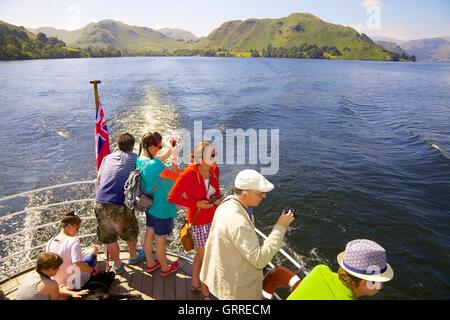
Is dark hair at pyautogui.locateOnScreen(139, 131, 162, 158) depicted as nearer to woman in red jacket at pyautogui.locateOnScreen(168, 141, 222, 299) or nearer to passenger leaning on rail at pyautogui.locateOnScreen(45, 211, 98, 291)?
woman in red jacket at pyautogui.locateOnScreen(168, 141, 222, 299)

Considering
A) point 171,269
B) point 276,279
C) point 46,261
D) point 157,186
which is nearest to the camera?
point 46,261

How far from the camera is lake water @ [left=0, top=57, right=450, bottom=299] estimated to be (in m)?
10.9

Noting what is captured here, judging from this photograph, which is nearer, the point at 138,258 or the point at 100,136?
the point at 138,258

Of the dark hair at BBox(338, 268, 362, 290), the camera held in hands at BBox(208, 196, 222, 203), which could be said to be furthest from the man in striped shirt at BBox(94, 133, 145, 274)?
the dark hair at BBox(338, 268, 362, 290)

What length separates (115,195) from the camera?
464cm

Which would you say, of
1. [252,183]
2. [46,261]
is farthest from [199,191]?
[46,261]

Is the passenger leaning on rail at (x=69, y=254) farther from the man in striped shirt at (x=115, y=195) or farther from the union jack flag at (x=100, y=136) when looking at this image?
the union jack flag at (x=100, y=136)

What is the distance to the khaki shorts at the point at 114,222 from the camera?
472 cm

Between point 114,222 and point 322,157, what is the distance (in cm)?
1581

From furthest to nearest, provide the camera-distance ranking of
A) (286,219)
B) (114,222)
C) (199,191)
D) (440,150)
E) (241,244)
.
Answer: (440,150) → (114,222) → (199,191) → (286,219) → (241,244)

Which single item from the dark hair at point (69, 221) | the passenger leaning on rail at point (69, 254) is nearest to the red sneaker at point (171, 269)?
the passenger leaning on rail at point (69, 254)

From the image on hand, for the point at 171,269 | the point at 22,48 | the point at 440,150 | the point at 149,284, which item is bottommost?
the point at 440,150

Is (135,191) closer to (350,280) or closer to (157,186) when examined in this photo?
(157,186)
